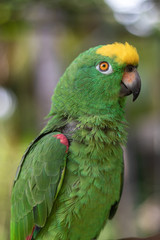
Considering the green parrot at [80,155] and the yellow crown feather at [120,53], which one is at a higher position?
the yellow crown feather at [120,53]

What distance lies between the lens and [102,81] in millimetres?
1180

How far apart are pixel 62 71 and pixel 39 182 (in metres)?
1.97

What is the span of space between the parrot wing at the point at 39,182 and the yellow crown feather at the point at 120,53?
0.39 meters

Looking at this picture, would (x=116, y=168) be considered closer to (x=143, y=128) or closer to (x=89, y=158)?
(x=89, y=158)

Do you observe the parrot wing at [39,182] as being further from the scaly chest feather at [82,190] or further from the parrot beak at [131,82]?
the parrot beak at [131,82]

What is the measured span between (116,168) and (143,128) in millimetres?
2365

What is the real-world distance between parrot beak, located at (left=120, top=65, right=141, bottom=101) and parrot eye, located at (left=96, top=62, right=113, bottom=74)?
0.08 metres

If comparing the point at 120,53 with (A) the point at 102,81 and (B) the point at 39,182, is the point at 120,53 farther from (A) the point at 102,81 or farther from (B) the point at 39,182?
(B) the point at 39,182

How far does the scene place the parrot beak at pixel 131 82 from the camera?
1.17m

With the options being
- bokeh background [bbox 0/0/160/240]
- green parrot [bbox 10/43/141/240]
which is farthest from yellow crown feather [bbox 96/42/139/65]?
bokeh background [bbox 0/0/160/240]

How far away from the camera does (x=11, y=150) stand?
3.14 meters

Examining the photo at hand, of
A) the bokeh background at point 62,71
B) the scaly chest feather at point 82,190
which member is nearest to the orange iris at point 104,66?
the scaly chest feather at point 82,190

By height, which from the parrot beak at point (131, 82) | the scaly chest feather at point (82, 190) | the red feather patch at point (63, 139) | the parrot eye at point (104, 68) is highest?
the parrot eye at point (104, 68)

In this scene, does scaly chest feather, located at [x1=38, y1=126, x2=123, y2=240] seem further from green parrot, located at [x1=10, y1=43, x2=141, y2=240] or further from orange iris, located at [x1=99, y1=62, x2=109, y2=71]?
orange iris, located at [x1=99, y1=62, x2=109, y2=71]
